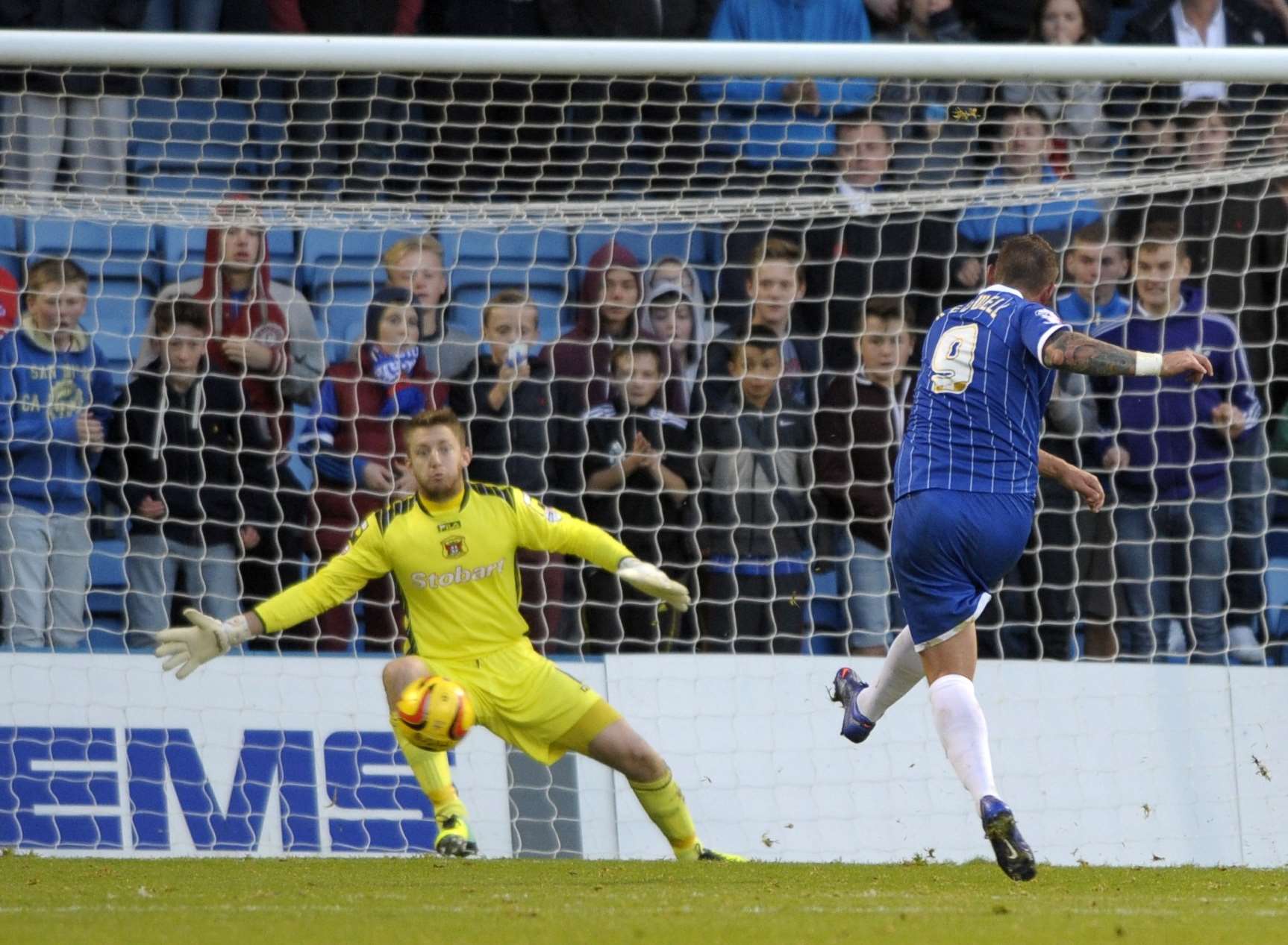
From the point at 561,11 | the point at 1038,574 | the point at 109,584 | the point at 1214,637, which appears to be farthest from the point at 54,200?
the point at 1214,637

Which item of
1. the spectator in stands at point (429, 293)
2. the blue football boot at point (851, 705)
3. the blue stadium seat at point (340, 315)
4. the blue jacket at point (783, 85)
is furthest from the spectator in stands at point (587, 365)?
the blue football boot at point (851, 705)

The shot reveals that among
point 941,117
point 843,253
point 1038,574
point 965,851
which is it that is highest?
point 941,117

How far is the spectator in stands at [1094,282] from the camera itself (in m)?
8.66

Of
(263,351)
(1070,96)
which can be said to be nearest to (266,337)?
(263,351)

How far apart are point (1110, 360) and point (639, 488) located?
3910mm

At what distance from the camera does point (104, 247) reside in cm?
941

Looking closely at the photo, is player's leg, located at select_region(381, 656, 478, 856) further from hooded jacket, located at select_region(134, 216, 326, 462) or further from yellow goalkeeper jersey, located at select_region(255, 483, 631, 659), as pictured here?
hooded jacket, located at select_region(134, 216, 326, 462)

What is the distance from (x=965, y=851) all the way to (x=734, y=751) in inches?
42.1

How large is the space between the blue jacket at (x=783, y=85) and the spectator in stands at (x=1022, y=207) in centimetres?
78

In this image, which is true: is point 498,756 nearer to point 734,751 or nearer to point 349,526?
point 734,751

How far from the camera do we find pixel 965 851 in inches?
301

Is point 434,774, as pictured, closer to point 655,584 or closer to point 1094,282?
point 655,584

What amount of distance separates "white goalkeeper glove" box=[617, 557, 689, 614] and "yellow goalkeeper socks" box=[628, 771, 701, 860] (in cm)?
71

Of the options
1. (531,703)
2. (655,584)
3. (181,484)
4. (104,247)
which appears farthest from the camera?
(104,247)
